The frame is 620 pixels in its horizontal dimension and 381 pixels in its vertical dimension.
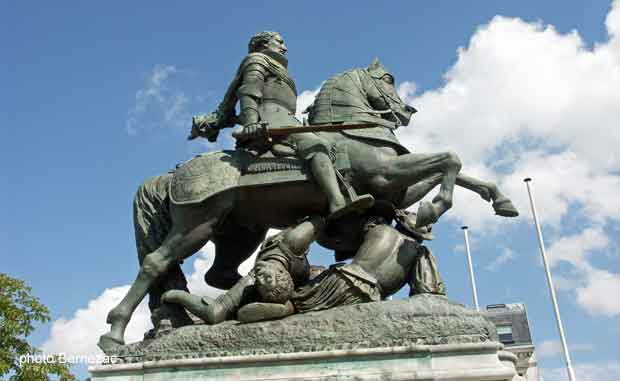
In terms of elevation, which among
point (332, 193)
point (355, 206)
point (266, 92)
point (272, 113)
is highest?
point (266, 92)

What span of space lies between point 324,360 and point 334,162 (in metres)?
2.15

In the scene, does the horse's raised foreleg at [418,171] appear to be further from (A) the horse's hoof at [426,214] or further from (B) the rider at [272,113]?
(B) the rider at [272,113]

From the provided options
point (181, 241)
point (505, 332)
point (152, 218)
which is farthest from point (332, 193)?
point (505, 332)

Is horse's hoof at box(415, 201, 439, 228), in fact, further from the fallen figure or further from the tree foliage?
the tree foliage

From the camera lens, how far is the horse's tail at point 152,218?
708 cm

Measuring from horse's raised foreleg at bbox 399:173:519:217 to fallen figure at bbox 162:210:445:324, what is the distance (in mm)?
503

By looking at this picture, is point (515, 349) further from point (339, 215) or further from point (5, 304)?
point (339, 215)

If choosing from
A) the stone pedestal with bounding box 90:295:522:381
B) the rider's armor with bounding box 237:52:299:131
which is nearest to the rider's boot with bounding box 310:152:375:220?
the rider's armor with bounding box 237:52:299:131

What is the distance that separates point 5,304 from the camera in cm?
1482

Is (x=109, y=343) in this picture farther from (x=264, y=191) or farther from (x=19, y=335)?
(x=19, y=335)

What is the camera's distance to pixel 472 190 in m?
6.86

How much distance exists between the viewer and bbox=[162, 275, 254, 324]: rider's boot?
6.13m

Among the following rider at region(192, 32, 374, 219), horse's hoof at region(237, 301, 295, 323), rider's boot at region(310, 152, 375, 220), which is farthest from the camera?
rider at region(192, 32, 374, 219)

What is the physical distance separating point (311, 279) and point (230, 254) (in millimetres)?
1322
